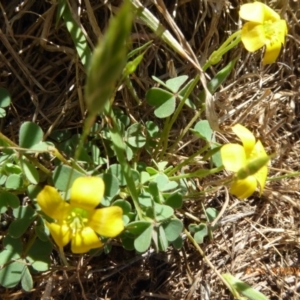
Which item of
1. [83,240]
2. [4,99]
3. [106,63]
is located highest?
[106,63]

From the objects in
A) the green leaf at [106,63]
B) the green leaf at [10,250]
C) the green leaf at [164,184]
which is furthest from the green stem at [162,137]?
the green leaf at [106,63]

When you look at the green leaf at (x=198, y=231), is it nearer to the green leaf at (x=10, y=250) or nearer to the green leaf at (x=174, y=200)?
the green leaf at (x=174, y=200)

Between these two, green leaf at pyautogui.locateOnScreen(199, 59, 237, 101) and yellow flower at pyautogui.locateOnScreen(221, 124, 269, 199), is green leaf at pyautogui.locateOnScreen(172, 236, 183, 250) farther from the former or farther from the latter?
green leaf at pyautogui.locateOnScreen(199, 59, 237, 101)

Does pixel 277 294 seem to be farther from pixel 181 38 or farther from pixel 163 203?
pixel 181 38

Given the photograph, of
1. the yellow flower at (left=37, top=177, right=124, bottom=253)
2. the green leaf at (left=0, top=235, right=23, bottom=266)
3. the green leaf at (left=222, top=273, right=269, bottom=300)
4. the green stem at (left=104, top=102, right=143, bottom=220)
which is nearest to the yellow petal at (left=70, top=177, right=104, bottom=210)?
the yellow flower at (left=37, top=177, right=124, bottom=253)

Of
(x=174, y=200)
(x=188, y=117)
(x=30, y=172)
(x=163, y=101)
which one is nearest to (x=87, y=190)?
(x=30, y=172)

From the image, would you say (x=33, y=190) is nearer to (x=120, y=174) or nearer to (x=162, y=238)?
(x=120, y=174)
